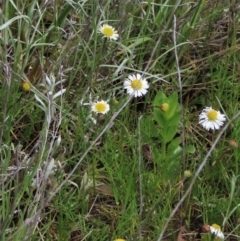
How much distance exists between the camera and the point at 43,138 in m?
1.24

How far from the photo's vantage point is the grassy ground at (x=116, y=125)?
4.64 feet

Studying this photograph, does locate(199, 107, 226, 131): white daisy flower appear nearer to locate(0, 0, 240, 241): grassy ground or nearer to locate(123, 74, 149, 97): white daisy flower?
locate(0, 0, 240, 241): grassy ground

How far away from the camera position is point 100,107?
1.59 meters

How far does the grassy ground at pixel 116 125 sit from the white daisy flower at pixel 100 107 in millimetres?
19

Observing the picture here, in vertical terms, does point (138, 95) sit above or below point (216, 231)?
above

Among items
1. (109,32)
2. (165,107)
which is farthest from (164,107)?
(109,32)

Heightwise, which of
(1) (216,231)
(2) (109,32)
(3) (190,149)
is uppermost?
(2) (109,32)

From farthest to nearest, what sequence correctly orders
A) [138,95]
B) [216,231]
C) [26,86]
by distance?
[138,95] < [26,86] < [216,231]

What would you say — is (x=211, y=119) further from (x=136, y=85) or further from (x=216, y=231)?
(x=216, y=231)

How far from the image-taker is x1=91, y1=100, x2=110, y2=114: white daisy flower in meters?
1.58

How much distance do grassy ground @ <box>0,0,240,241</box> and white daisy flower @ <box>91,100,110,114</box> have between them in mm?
19

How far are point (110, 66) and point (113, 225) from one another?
46 cm

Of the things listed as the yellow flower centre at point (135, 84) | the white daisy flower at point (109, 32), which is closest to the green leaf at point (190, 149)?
the yellow flower centre at point (135, 84)

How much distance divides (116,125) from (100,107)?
103mm
